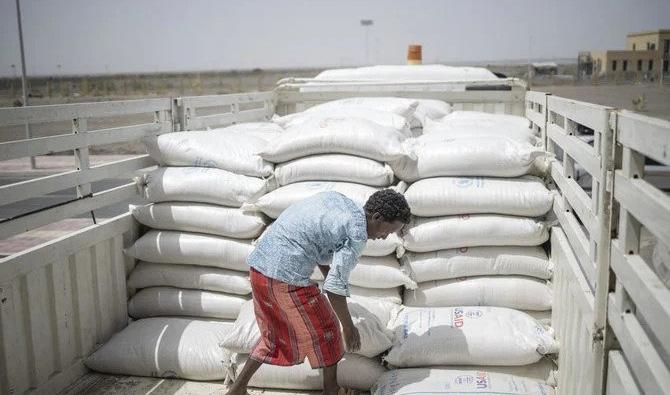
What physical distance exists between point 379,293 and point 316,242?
103 cm

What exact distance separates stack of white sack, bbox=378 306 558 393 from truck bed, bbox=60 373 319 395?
60 centimetres

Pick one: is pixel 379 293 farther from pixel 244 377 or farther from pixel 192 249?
pixel 192 249

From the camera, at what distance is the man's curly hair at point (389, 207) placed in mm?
2674

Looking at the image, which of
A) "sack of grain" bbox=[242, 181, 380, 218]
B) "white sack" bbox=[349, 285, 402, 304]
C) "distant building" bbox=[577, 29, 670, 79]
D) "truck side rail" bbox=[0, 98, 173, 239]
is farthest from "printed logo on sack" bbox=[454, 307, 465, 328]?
"distant building" bbox=[577, 29, 670, 79]

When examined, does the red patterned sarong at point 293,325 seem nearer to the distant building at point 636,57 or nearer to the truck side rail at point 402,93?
the truck side rail at point 402,93

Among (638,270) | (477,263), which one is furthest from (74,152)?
(638,270)

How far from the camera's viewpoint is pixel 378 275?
3553mm

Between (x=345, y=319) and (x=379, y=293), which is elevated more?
(x=345, y=319)

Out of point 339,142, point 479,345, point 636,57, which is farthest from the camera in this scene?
point 636,57

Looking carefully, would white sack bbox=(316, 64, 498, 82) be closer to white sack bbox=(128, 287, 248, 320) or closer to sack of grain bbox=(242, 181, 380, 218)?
sack of grain bbox=(242, 181, 380, 218)

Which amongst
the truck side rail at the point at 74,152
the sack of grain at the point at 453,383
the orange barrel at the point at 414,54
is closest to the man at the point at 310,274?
the sack of grain at the point at 453,383

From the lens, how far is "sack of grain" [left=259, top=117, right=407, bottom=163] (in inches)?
151

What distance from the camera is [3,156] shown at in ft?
9.29

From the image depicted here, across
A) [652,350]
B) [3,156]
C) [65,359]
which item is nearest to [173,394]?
[65,359]
